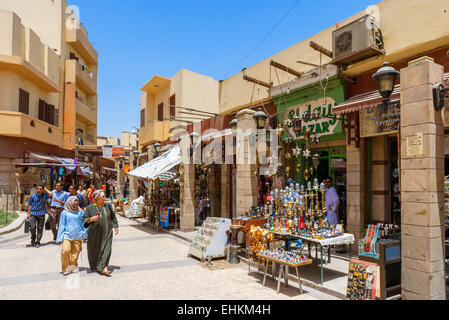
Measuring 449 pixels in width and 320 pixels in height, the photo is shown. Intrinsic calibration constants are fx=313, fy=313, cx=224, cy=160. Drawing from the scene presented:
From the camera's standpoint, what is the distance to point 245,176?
8.82 metres

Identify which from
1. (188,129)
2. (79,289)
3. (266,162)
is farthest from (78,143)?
(79,289)

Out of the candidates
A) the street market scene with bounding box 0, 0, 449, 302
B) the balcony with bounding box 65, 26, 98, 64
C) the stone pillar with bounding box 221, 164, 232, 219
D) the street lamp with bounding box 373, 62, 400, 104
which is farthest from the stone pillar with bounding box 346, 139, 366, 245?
the balcony with bounding box 65, 26, 98, 64

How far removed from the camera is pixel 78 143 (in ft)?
89.6

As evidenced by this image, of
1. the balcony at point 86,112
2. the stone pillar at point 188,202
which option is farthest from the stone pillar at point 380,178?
the balcony at point 86,112

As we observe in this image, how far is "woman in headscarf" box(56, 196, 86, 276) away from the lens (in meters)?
6.40

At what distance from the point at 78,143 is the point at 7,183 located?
10195 mm

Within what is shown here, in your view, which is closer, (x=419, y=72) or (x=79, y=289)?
(x=419, y=72)

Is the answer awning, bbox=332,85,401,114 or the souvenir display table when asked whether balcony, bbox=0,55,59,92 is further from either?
the souvenir display table

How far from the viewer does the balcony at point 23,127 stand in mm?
17031

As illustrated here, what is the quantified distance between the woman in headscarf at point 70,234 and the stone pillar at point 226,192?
7.51m

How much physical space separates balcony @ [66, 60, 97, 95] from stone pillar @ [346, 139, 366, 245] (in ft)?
77.8

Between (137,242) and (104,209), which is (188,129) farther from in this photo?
(104,209)

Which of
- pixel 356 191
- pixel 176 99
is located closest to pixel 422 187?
pixel 356 191

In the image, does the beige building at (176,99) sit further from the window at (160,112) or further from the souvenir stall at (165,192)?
the souvenir stall at (165,192)
